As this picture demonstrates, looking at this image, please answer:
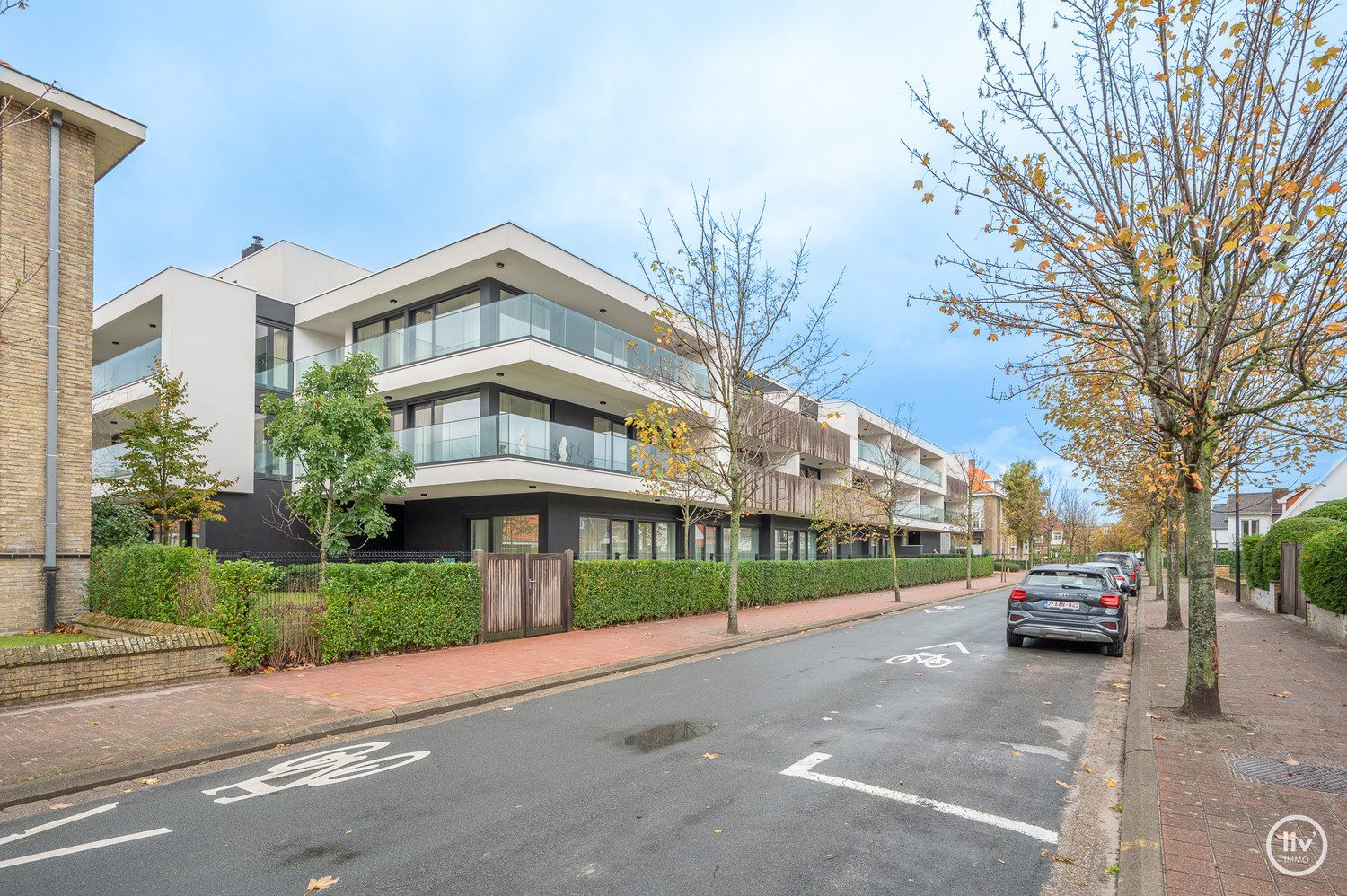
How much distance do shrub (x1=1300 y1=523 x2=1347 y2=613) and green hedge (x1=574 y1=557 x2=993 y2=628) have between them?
1255 cm

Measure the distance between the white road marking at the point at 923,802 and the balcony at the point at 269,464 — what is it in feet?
68.8

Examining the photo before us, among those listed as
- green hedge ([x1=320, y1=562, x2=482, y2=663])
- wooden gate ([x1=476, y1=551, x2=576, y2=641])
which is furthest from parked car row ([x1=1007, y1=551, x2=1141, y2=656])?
green hedge ([x1=320, y1=562, x2=482, y2=663])

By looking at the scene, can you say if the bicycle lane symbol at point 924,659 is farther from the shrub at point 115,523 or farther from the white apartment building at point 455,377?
the shrub at point 115,523

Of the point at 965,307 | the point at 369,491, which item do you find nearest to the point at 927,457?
the point at 369,491

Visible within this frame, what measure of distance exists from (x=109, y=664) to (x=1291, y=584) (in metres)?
23.9

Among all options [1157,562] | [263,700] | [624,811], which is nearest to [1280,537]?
[1157,562]

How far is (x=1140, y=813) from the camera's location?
4.84 metres

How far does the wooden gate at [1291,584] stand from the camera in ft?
57.7

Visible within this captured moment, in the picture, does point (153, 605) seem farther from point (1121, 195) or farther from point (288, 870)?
point (1121, 195)

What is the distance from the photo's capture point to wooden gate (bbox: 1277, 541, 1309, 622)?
17575 mm

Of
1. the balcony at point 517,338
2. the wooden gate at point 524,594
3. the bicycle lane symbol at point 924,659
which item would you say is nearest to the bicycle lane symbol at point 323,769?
the wooden gate at point 524,594

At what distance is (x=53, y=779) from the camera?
573 cm

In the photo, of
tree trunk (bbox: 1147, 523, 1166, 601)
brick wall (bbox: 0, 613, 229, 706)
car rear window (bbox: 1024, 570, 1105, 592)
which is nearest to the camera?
brick wall (bbox: 0, 613, 229, 706)

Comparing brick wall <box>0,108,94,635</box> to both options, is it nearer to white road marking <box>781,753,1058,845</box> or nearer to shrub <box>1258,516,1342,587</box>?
white road marking <box>781,753,1058,845</box>
